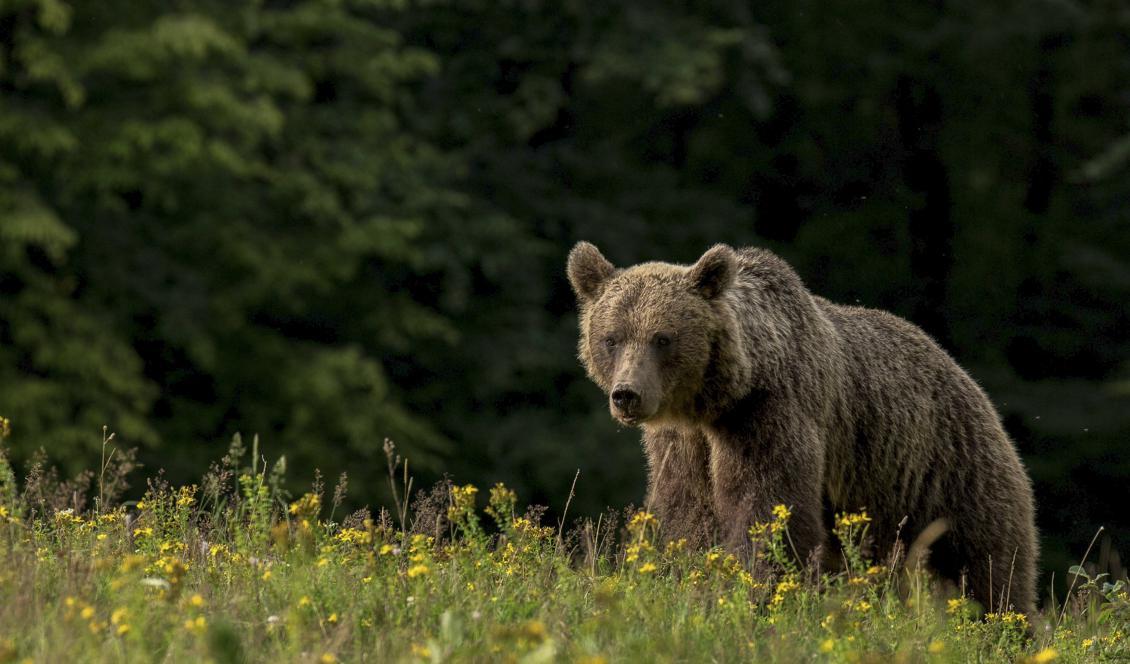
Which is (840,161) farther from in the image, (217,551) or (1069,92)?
(217,551)

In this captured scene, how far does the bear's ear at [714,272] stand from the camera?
23.3 feet

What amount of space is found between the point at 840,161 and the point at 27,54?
36.9 ft

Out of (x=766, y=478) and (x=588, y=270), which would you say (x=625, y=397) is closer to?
(x=766, y=478)

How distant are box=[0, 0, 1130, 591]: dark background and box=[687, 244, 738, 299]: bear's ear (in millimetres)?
9082

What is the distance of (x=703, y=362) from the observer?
701cm

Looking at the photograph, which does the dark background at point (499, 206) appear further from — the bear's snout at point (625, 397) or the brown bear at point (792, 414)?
the bear's snout at point (625, 397)

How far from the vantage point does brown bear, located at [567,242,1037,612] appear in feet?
22.8

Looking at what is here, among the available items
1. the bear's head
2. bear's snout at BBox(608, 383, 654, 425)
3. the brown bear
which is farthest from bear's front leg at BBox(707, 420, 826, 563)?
bear's snout at BBox(608, 383, 654, 425)

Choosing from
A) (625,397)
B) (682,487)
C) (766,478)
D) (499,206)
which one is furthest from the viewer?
(499,206)

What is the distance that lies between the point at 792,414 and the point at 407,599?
2623mm

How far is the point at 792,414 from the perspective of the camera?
7.07m

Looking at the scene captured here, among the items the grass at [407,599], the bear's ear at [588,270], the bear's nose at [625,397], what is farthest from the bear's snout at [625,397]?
the bear's ear at [588,270]

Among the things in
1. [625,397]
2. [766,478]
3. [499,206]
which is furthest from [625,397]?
[499,206]

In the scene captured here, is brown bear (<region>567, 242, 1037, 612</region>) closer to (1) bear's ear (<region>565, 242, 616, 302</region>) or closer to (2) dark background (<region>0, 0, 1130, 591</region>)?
(1) bear's ear (<region>565, 242, 616, 302</region>)
